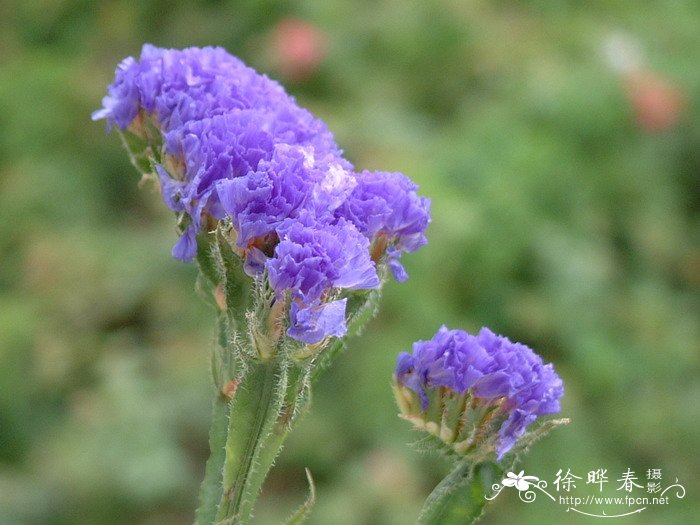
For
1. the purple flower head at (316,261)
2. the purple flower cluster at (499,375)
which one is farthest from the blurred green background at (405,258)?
the purple flower head at (316,261)

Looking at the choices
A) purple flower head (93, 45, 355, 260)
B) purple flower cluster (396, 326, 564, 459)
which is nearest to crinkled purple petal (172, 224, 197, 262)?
purple flower head (93, 45, 355, 260)

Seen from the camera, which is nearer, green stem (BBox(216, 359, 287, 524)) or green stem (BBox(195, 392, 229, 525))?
green stem (BBox(216, 359, 287, 524))

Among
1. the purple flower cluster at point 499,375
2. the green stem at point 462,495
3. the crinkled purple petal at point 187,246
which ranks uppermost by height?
A: the crinkled purple petal at point 187,246

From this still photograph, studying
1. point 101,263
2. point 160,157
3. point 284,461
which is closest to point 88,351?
point 101,263

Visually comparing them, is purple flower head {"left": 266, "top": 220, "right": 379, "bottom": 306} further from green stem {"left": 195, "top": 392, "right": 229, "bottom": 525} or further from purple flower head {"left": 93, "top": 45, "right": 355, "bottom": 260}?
green stem {"left": 195, "top": 392, "right": 229, "bottom": 525}

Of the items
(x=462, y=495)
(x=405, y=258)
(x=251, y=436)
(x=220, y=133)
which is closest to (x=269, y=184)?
(x=220, y=133)

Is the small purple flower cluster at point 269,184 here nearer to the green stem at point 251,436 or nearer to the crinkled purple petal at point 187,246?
the crinkled purple petal at point 187,246

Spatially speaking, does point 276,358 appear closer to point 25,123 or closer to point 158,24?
point 25,123
